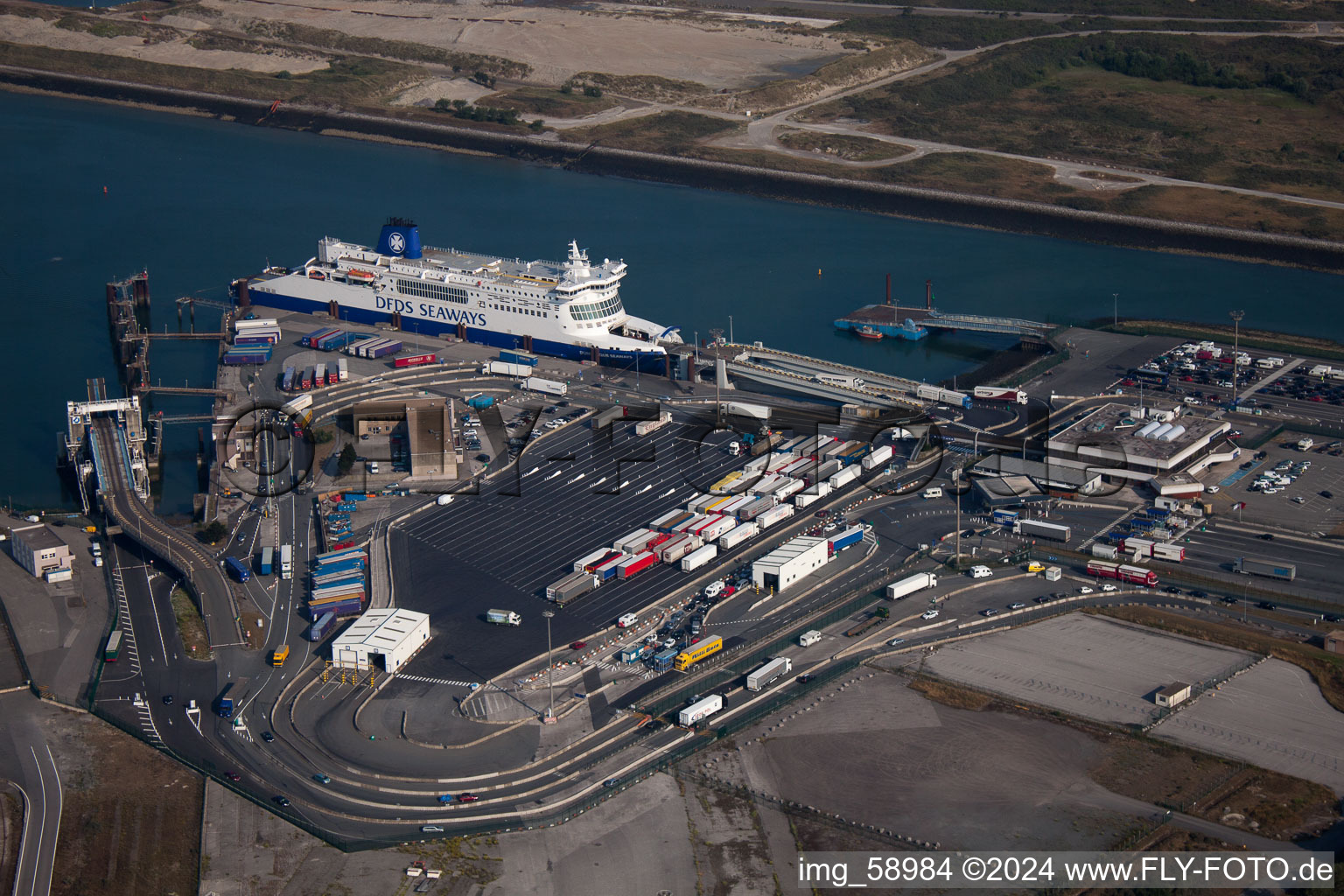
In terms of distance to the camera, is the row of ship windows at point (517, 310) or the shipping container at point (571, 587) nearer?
the shipping container at point (571, 587)

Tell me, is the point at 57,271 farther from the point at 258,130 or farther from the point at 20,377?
the point at 258,130

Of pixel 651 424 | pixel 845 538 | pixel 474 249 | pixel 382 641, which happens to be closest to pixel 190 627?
pixel 382 641

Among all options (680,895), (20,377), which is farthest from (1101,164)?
(680,895)

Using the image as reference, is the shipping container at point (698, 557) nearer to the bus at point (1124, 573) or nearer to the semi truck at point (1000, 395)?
the bus at point (1124, 573)

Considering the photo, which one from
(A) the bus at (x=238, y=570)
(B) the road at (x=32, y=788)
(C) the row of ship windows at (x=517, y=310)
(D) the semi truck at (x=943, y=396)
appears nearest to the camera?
(B) the road at (x=32, y=788)

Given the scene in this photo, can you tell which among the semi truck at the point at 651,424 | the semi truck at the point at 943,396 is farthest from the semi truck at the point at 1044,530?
the semi truck at the point at 651,424

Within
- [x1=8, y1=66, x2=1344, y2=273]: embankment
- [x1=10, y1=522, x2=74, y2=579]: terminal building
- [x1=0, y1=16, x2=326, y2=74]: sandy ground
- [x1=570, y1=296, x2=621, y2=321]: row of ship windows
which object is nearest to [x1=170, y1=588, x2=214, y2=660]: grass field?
[x1=10, y1=522, x2=74, y2=579]: terminal building

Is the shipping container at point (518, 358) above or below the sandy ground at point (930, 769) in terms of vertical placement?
above

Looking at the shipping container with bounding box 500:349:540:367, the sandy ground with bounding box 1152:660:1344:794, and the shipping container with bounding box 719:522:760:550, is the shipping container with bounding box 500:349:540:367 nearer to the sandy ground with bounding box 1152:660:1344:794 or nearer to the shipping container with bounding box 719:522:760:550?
the shipping container with bounding box 719:522:760:550
